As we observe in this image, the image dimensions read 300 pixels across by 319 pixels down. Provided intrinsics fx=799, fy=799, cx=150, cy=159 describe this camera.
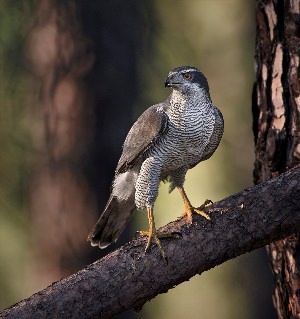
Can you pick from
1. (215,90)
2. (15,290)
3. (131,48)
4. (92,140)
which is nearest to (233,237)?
(92,140)

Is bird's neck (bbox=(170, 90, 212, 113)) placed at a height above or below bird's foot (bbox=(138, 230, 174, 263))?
above

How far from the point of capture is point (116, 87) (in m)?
6.84

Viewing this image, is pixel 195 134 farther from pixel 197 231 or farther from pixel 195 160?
pixel 197 231

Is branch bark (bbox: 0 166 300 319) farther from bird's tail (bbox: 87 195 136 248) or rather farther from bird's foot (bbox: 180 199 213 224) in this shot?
bird's tail (bbox: 87 195 136 248)

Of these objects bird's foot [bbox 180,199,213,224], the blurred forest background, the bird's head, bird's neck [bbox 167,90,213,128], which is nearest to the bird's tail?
bird's foot [bbox 180,199,213,224]

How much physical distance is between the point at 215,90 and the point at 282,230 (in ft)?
24.7

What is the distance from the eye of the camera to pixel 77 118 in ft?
21.8

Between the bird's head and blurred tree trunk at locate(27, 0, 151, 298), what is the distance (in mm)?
2135

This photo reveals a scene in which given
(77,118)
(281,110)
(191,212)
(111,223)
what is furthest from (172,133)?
(77,118)

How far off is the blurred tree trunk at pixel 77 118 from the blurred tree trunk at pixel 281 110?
7.12 feet

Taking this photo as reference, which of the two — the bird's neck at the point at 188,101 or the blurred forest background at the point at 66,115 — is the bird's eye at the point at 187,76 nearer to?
the bird's neck at the point at 188,101

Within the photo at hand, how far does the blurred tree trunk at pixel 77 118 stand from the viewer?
663 centimetres

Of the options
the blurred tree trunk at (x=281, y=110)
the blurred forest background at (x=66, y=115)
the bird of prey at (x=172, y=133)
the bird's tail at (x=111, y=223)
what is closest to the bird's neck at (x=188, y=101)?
the bird of prey at (x=172, y=133)

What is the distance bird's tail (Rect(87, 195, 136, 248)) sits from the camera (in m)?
4.98
